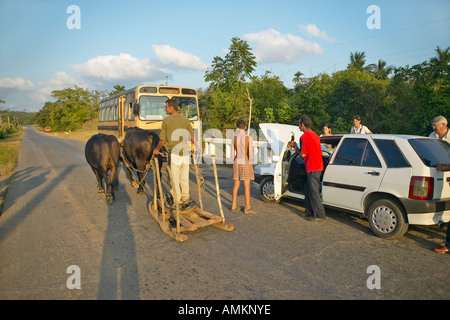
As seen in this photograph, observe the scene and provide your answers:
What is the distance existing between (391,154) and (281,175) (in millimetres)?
2216

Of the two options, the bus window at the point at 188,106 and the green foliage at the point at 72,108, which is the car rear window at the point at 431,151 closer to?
the bus window at the point at 188,106

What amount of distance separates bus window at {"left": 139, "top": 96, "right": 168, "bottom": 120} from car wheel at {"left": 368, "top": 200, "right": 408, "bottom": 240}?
26.9ft

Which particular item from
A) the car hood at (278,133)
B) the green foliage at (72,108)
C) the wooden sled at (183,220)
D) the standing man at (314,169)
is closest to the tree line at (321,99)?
the car hood at (278,133)

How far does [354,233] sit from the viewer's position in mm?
5078

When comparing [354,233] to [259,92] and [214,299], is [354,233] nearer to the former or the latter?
[214,299]

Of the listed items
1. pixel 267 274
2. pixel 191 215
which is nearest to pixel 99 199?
pixel 191 215

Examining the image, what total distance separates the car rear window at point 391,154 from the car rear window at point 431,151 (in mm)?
220

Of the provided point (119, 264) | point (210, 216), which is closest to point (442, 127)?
point (210, 216)

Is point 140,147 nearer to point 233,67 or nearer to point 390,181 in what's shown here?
point 390,181

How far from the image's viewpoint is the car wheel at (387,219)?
4.60 meters

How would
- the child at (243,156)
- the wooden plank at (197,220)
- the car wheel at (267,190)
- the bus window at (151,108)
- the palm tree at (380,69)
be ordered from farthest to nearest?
the palm tree at (380,69) → the bus window at (151,108) → the car wheel at (267,190) → the child at (243,156) → the wooden plank at (197,220)

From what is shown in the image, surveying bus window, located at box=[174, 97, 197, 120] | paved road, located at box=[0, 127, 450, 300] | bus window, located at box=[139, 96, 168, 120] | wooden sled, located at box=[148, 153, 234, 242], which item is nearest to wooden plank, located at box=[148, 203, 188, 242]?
wooden sled, located at box=[148, 153, 234, 242]
